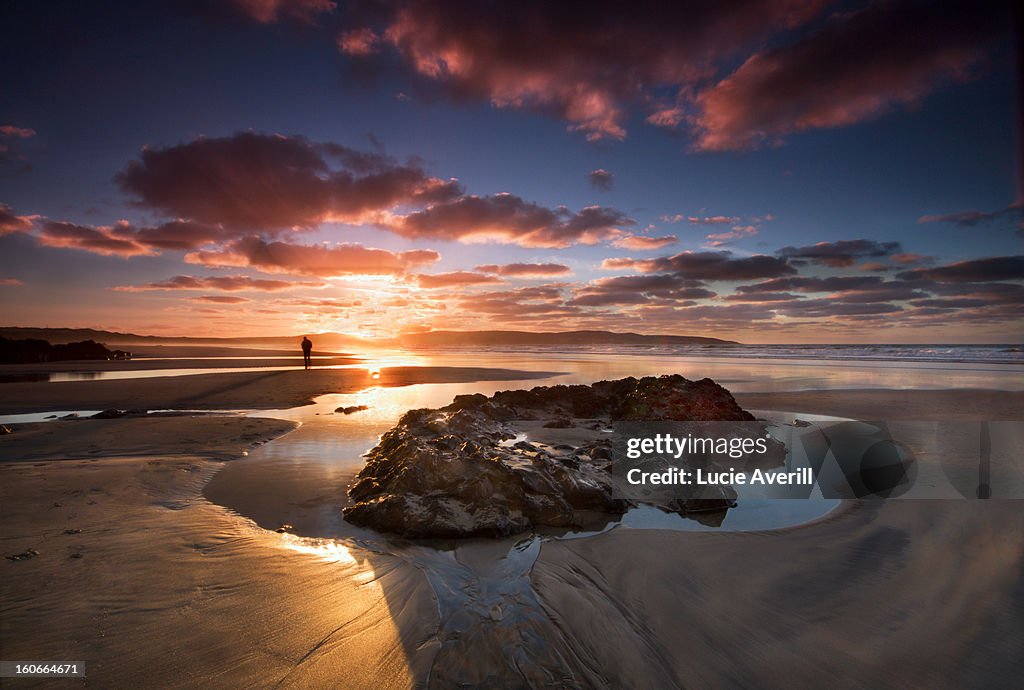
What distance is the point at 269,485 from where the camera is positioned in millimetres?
5629

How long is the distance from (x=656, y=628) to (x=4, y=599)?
14.1ft

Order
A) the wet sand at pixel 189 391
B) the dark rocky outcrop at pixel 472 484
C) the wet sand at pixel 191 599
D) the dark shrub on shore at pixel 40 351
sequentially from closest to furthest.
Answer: the wet sand at pixel 191 599 → the dark rocky outcrop at pixel 472 484 → the wet sand at pixel 189 391 → the dark shrub on shore at pixel 40 351

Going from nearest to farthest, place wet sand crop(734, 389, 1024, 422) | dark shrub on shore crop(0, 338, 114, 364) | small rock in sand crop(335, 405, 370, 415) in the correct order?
wet sand crop(734, 389, 1024, 422)
small rock in sand crop(335, 405, 370, 415)
dark shrub on shore crop(0, 338, 114, 364)

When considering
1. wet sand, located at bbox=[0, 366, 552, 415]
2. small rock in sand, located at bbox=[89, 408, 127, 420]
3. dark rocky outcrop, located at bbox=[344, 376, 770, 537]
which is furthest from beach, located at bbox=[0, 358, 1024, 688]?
wet sand, located at bbox=[0, 366, 552, 415]

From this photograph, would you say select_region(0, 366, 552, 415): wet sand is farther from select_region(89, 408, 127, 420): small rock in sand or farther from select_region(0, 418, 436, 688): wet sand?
select_region(0, 418, 436, 688): wet sand

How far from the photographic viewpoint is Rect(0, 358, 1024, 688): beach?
2.45 m

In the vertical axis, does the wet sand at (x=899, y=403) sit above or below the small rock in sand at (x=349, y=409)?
above

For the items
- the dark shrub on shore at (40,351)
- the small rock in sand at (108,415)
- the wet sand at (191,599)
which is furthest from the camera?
the dark shrub on shore at (40,351)

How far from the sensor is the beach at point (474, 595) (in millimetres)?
2445

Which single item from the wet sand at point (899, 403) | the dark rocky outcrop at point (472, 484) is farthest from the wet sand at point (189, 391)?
the wet sand at point (899, 403)

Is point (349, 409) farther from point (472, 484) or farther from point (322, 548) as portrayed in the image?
point (322, 548)

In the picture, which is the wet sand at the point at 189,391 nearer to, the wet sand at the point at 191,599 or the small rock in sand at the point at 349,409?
the small rock in sand at the point at 349,409

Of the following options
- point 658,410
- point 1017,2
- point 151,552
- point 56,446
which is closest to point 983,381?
point 658,410

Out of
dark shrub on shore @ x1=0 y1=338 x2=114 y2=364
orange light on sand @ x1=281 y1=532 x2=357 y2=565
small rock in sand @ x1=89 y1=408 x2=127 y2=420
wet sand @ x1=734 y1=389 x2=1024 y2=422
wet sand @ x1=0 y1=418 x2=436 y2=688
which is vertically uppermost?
dark shrub on shore @ x1=0 y1=338 x2=114 y2=364
